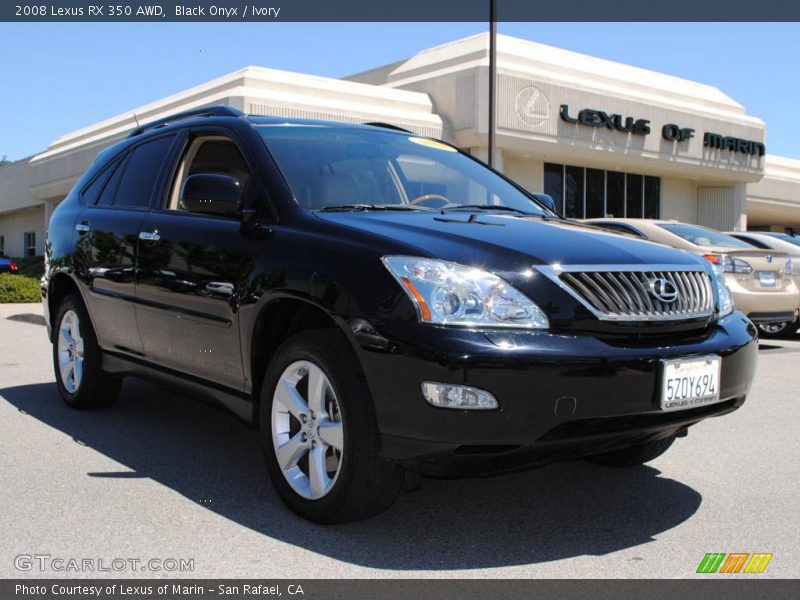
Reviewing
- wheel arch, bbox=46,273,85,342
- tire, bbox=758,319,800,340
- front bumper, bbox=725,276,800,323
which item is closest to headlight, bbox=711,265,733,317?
wheel arch, bbox=46,273,85,342

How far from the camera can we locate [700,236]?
10695 mm

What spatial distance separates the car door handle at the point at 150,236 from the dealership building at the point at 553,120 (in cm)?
1658

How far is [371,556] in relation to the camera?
3.42m

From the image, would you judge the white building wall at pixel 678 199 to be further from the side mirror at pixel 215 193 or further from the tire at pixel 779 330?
the side mirror at pixel 215 193

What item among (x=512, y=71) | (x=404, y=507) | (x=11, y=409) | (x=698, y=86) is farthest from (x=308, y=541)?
(x=698, y=86)

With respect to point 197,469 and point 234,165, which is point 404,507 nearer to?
point 197,469

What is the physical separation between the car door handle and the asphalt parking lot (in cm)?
122

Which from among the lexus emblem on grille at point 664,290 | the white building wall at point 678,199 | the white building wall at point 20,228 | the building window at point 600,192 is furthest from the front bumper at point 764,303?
the white building wall at point 20,228

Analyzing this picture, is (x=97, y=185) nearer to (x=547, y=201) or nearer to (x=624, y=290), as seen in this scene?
(x=547, y=201)

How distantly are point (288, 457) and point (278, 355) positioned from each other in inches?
17.5

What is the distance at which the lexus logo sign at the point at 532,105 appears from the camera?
80.6 ft

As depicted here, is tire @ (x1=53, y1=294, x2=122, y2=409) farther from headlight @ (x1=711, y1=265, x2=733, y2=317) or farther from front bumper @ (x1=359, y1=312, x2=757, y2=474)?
headlight @ (x1=711, y1=265, x2=733, y2=317)

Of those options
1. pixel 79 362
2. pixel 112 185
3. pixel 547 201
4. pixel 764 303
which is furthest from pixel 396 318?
pixel 764 303

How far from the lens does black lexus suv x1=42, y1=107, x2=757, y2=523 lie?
327cm
